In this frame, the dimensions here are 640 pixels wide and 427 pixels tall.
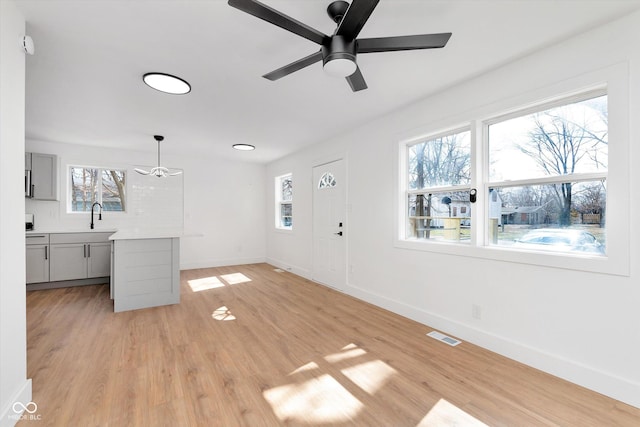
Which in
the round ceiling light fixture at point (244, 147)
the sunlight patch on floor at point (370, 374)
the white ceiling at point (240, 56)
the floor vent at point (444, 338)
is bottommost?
the sunlight patch on floor at point (370, 374)

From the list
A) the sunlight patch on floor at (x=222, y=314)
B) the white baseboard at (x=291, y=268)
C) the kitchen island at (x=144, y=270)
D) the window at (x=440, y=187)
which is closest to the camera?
the window at (x=440, y=187)

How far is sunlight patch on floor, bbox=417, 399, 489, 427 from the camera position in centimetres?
163

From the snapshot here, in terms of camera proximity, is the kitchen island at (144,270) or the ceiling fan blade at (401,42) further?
the kitchen island at (144,270)

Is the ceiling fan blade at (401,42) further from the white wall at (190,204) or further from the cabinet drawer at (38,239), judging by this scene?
the cabinet drawer at (38,239)

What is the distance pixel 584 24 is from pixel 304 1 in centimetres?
192

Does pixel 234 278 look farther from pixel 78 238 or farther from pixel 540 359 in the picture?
pixel 540 359

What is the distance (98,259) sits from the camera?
4867mm

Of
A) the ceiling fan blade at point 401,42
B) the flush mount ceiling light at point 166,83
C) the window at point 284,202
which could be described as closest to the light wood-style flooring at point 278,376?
the ceiling fan blade at point 401,42

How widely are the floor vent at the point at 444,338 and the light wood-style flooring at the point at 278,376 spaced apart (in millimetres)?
72

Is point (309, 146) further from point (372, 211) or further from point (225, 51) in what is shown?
point (225, 51)

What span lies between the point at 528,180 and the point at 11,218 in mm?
3650

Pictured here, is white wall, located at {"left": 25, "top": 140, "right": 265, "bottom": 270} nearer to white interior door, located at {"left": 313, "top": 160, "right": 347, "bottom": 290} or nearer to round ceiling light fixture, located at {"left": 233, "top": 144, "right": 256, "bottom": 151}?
round ceiling light fixture, located at {"left": 233, "top": 144, "right": 256, "bottom": 151}

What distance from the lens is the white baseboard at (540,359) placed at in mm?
1830

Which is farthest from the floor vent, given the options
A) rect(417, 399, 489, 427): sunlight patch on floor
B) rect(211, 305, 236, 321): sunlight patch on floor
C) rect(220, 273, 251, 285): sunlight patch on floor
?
rect(220, 273, 251, 285): sunlight patch on floor
